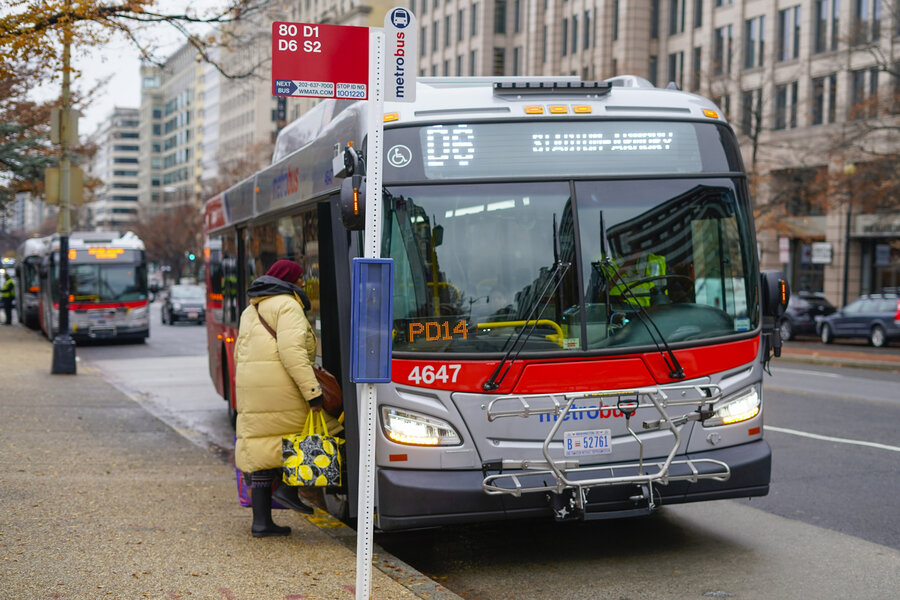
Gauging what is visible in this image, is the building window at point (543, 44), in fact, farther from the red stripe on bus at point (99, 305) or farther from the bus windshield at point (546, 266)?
the bus windshield at point (546, 266)

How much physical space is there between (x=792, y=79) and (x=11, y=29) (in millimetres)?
44091

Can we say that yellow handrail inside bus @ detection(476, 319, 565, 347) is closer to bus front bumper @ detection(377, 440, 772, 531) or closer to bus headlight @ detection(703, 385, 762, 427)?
bus front bumper @ detection(377, 440, 772, 531)

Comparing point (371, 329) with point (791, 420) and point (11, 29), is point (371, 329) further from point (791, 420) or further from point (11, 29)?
point (791, 420)

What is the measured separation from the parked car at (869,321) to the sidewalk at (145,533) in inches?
1027

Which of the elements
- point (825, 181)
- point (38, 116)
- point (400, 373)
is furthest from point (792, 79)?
point (400, 373)

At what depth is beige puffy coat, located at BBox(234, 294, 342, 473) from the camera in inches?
277

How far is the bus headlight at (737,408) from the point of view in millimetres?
6992

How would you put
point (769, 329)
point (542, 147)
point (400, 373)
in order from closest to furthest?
point (400, 373) < point (542, 147) < point (769, 329)

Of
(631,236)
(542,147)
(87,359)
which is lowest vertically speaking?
(87,359)

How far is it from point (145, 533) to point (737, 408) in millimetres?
3823

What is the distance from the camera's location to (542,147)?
23.1ft

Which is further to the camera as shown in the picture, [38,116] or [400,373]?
[38,116]

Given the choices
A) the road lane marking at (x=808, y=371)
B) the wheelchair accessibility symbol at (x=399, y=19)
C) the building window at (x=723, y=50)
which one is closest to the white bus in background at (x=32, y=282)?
the road lane marking at (x=808, y=371)

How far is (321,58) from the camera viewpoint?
539 cm
